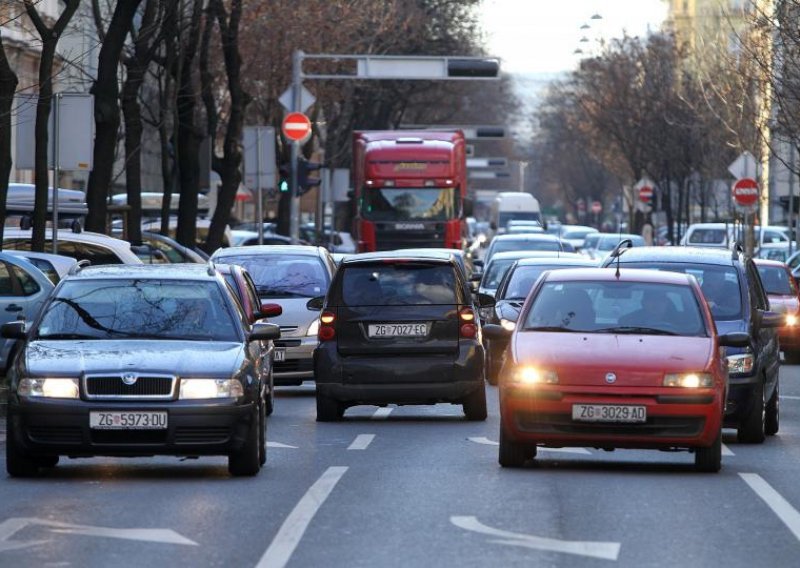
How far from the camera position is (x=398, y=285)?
19734 mm

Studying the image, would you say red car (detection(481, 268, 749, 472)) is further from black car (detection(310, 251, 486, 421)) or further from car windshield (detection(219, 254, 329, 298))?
car windshield (detection(219, 254, 329, 298))

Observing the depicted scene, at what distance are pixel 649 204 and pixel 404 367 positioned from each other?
54397 millimetres

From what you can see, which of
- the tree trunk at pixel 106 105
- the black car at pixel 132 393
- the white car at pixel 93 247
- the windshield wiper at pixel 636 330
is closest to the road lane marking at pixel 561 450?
the windshield wiper at pixel 636 330

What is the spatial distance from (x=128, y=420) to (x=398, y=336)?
6148mm

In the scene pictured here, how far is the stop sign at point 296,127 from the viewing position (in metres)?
44.1

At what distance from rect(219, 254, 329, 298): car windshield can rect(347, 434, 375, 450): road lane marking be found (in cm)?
637

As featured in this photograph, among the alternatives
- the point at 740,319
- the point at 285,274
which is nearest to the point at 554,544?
the point at 740,319

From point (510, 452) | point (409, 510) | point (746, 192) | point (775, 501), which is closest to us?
point (409, 510)

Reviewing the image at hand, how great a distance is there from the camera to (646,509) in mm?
12492

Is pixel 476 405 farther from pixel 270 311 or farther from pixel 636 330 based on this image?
pixel 636 330

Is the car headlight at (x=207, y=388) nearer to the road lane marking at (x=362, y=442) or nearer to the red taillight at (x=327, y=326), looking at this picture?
the road lane marking at (x=362, y=442)

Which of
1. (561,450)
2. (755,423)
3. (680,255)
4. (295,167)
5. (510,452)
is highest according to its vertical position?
(295,167)

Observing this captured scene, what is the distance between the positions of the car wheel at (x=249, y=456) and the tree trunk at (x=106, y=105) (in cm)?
1508

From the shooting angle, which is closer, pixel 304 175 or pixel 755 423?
pixel 755 423
